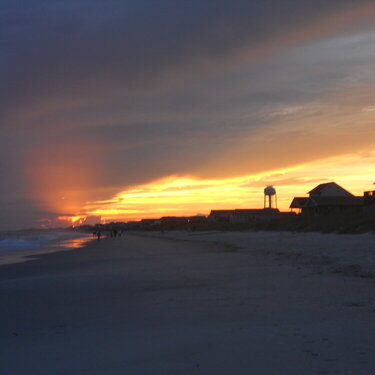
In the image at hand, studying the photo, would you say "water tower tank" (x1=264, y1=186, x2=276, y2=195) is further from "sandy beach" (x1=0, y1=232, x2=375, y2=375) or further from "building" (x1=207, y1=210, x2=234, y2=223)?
"sandy beach" (x1=0, y1=232, x2=375, y2=375)

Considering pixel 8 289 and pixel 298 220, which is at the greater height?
pixel 298 220

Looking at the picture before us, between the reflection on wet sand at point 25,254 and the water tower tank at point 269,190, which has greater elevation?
the water tower tank at point 269,190

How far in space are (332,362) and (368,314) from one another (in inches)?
106

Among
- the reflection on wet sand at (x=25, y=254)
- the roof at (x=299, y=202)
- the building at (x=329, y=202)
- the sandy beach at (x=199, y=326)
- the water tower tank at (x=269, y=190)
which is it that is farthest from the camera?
the water tower tank at (x=269, y=190)

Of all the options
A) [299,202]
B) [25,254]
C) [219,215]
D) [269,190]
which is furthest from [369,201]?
[219,215]

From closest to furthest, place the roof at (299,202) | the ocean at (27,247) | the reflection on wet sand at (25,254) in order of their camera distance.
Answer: the reflection on wet sand at (25,254)
the ocean at (27,247)
the roof at (299,202)

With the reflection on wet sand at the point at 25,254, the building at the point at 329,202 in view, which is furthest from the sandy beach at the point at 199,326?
the building at the point at 329,202

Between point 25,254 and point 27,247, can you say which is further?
point 27,247

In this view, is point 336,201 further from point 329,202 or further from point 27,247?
point 27,247

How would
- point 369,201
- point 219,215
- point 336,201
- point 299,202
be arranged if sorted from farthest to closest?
point 219,215
point 299,202
point 336,201
point 369,201

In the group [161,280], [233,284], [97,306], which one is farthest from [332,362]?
[161,280]

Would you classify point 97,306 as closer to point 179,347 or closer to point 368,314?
point 179,347

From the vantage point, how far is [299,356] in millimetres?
5773

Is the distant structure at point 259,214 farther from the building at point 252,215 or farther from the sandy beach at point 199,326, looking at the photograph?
the sandy beach at point 199,326
